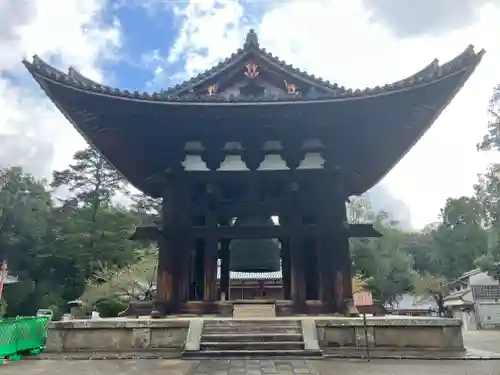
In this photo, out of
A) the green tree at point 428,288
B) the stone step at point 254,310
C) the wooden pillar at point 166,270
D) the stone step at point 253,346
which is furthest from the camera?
the green tree at point 428,288

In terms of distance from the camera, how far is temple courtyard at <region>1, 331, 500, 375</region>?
656 cm

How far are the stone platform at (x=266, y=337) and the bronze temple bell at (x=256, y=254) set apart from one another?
2383 millimetres

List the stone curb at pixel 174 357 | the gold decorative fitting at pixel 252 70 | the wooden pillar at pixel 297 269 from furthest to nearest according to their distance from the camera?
the gold decorative fitting at pixel 252 70, the wooden pillar at pixel 297 269, the stone curb at pixel 174 357

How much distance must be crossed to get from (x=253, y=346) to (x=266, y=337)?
0.36m

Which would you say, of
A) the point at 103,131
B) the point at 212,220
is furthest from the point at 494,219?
the point at 103,131

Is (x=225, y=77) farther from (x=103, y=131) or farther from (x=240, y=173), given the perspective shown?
(x=103, y=131)

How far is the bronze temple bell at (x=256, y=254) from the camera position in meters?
11.6

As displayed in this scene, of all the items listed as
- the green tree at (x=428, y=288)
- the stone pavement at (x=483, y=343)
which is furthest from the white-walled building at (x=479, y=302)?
the stone pavement at (x=483, y=343)

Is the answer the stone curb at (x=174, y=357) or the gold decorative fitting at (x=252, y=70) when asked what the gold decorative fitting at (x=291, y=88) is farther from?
the stone curb at (x=174, y=357)

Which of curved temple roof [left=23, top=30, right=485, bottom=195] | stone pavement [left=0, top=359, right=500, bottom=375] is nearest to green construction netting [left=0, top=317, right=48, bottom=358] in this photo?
stone pavement [left=0, top=359, right=500, bottom=375]

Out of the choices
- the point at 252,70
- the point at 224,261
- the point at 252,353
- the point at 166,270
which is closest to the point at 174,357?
the point at 252,353

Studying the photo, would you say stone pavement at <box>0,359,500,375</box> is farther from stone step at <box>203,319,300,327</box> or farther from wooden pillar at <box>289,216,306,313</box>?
wooden pillar at <box>289,216,306,313</box>

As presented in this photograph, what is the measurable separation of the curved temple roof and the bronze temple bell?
250cm

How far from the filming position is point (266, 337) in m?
8.65
